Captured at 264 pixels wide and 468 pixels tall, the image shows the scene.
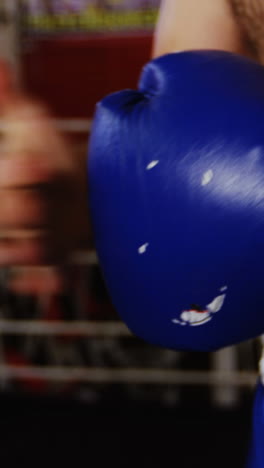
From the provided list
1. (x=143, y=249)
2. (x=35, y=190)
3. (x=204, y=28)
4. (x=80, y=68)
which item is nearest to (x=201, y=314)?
(x=143, y=249)

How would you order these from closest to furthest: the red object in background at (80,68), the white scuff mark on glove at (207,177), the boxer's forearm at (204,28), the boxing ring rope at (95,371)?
the white scuff mark on glove at (207,177)
the boxer's forearm at (204,28)
the boxing ring rope at (95,371)
the red object in background at (80,68)

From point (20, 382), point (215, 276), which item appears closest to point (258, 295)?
point (215, 276)

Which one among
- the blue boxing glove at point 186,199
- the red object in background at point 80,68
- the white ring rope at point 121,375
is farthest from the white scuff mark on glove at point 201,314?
the red object in background at point 80,68

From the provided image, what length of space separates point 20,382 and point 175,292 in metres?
1.24

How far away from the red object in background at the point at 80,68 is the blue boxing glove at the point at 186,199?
144 centimetres

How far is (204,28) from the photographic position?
2.31 ft

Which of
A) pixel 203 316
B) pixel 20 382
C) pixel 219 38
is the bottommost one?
pixel 20 382

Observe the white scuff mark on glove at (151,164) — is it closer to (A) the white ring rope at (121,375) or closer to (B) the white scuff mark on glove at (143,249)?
(B) the white scuff mark on glove at (143,249)

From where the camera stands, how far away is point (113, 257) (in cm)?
55

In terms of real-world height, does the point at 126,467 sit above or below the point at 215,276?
below

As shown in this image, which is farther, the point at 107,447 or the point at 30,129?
the point at 107,447

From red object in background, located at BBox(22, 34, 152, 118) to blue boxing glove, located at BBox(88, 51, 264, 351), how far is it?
144 cm

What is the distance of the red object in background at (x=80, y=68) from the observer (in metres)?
1.95

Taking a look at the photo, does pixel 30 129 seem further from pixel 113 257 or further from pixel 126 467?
pixel 126 467
